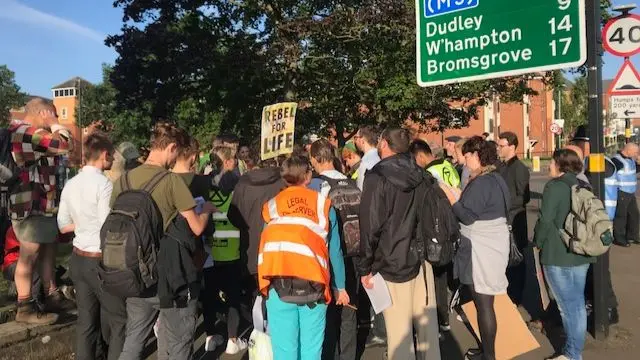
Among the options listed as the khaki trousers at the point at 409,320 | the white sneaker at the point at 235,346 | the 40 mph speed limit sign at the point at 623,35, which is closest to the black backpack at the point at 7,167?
the white sneaker at the point at 235,346

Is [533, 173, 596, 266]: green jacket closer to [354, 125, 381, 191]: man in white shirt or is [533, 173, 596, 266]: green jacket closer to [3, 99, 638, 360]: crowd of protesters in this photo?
[3, 99, 638, 360]: crowd of protesters

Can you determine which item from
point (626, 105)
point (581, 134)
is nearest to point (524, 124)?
point (626, 105)

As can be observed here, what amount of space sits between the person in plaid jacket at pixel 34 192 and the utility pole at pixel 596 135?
4.96m

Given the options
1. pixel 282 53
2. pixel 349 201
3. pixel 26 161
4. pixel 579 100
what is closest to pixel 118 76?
pixel 282 53

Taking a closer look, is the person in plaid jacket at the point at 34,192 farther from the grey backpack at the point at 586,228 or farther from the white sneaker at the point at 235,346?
the grey backpack at the point at 586,228

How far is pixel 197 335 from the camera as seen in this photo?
567 cm

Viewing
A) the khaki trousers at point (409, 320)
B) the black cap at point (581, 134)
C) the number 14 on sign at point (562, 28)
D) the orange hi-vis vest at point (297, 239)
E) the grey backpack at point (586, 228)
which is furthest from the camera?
the black cap at point (581, 134)

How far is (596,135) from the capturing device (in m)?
5.24

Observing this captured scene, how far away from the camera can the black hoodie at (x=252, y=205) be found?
15.3ft

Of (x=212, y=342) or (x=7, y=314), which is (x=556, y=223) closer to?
(x=212, y=342)

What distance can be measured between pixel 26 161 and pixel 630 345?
19.2 feet

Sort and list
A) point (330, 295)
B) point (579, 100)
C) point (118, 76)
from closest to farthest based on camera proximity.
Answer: point (330, 295) < point (118, 76) < point (579, 100)

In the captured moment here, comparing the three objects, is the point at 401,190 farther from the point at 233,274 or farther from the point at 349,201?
the point at 233,274

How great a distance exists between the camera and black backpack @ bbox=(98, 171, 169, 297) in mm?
3383
